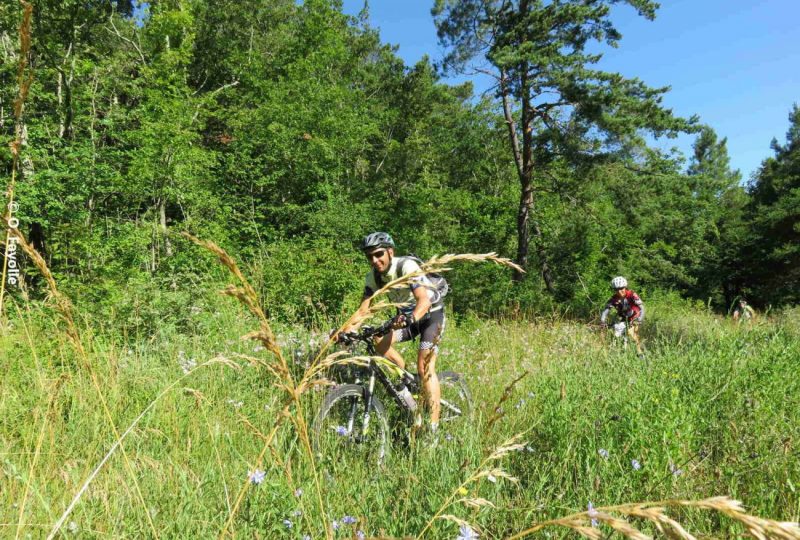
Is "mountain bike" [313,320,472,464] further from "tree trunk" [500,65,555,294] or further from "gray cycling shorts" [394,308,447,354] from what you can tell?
"tree trunk" [500,65,555,294]

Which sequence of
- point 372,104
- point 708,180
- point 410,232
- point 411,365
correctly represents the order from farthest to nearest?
point 372,104, point 410,232, point 708,180, point 411,365

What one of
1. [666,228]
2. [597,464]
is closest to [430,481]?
[597,464]

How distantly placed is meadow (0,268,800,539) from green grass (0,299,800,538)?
0.05ft

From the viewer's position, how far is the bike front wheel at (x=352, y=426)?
110 inches

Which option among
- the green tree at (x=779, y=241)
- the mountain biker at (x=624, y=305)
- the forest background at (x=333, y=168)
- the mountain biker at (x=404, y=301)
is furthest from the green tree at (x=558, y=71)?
the green tree at (x=779, y=241)

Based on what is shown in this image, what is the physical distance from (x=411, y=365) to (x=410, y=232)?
1329cm

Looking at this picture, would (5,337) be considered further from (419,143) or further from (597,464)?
(419,143)

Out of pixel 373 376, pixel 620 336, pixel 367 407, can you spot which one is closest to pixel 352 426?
pixel 367 407

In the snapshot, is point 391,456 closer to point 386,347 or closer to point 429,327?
point 386,347

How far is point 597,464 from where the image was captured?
2463 millimetres

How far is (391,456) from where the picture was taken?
274 cm

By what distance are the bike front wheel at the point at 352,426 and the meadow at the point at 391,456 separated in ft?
0.46

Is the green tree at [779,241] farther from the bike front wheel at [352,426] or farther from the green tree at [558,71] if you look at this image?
the bike front wheel at [352,426]

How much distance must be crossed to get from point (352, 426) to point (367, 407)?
0.19m
